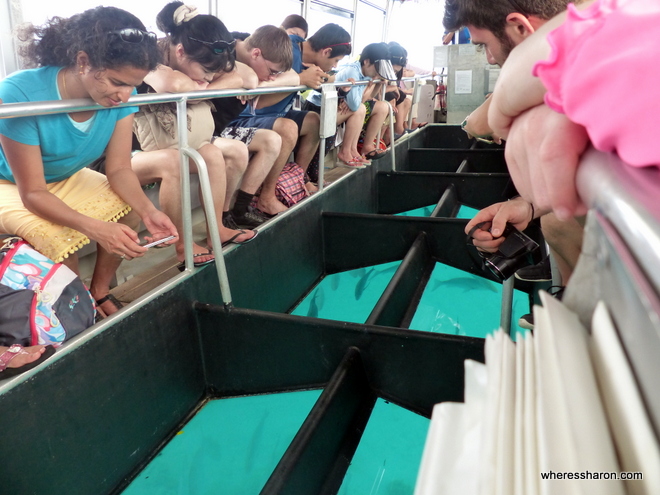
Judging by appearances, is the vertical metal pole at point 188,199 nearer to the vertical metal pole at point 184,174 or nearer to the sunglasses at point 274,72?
the vertical metal pole at point 184,174

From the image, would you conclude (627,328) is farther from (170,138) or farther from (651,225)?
(170,138)

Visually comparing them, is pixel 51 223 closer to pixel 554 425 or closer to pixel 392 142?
pixel 554 425

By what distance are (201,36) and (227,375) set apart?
1.58 metres

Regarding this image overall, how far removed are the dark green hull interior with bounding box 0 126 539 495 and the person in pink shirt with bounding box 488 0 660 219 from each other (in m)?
0.99

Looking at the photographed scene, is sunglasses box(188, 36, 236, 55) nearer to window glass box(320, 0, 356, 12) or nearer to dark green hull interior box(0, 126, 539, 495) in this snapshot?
dark green hull interior box(0, 126, 539, 495)

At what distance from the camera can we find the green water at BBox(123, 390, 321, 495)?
1.54m


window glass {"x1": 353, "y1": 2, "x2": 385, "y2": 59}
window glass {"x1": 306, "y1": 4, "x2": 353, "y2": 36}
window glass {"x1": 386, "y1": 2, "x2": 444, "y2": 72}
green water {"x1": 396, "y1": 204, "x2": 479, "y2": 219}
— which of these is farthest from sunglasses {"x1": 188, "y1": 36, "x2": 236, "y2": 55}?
window glass {"x1": 386, "y1": 2, "x2": 444, "y2": 72}

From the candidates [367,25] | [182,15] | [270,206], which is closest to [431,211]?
[270,206]

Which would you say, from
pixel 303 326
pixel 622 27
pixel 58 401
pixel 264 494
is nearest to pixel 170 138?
pixel 303 326

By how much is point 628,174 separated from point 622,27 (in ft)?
0.32

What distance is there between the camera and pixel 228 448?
66.0 inches

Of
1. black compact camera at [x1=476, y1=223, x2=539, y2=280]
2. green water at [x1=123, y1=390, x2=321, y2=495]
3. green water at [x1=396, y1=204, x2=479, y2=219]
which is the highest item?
black compact camera at [x1=476, y1=223, x2=539, y2=280]

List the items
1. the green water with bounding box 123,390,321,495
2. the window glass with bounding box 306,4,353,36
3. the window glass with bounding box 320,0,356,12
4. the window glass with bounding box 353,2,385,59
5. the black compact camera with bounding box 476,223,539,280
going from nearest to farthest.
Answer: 1. the black compact camera with bounding box 476,223,539,280
2. the green water with bounding box 123,390,321,495
3. the window glass with bounding box 306,4,353,36
4. the window glass with bounding box 320,0,356,12
5. the window glass with bounding box 353,2,385,59

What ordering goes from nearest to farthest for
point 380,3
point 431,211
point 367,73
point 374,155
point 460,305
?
point 460,305 → point 431,211 → point 374,155 → point 367,73 → point 380,3
